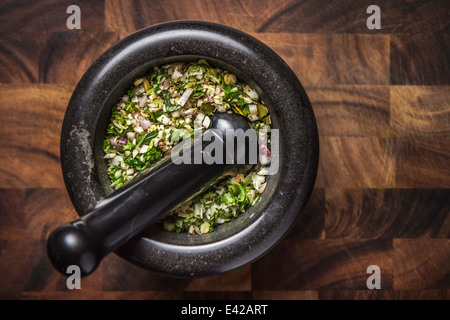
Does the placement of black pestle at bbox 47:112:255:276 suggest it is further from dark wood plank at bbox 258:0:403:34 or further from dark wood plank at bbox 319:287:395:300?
dark wood plank at bbox 319:287:395:300

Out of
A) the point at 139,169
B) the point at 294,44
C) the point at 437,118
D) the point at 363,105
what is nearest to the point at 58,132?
the point at 139,169

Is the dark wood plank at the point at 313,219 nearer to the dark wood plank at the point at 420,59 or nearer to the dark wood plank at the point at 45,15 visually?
the dark wood plank at the point at 420,59

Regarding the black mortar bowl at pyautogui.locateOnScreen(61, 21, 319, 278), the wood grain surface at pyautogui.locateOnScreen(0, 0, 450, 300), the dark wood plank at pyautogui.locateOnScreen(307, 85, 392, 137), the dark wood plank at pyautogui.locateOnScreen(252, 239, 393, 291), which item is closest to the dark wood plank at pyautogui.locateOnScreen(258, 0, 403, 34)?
the wood grain surface at pyautogui.locateOnScreen(0, 0, 450, 300)

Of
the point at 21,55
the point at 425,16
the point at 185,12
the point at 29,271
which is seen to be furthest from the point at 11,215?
the point at 425,16

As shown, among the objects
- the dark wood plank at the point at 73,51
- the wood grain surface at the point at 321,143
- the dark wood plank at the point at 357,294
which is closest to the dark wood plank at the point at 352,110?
the wood grain surface at the point at 321,143

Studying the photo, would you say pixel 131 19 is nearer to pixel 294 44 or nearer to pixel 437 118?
pixel 294 44

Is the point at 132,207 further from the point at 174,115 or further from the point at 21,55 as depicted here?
the point at 21,55
